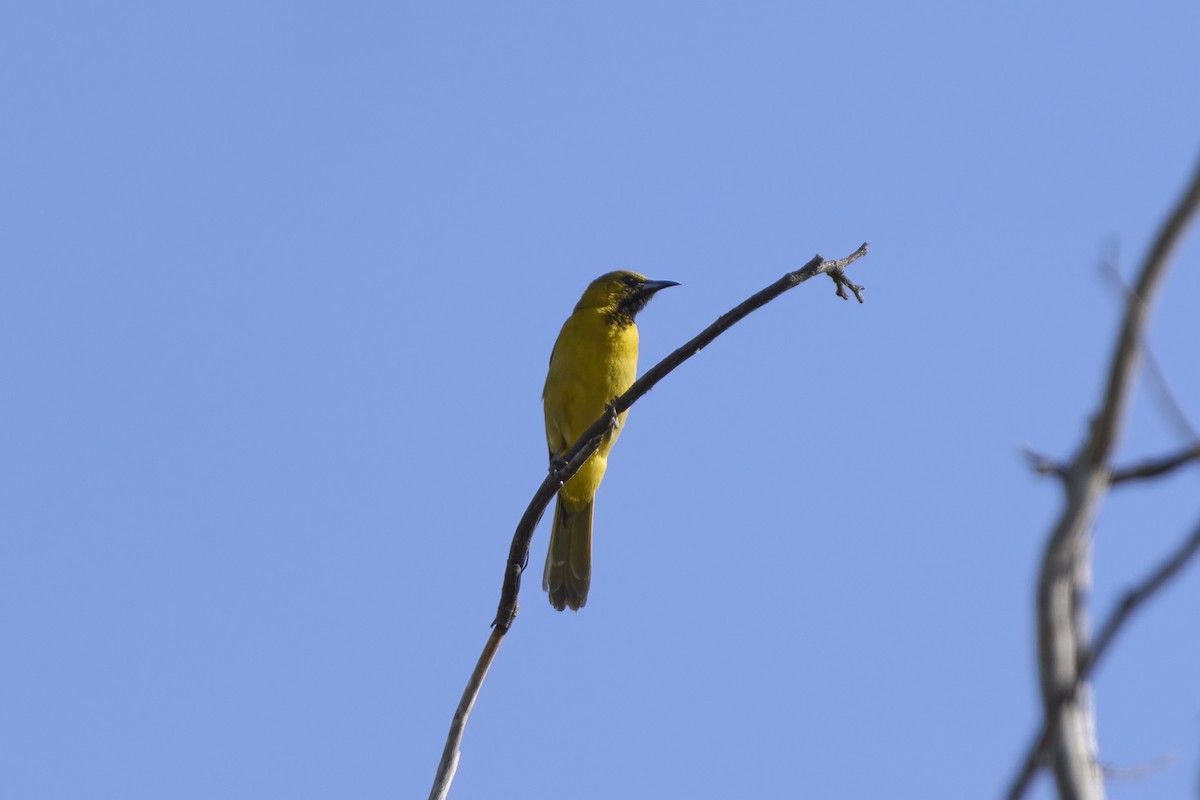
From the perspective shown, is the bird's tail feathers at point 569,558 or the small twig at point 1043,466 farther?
the bird's tail feathers at point 569,558

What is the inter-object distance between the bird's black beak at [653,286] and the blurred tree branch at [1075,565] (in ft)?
21.2

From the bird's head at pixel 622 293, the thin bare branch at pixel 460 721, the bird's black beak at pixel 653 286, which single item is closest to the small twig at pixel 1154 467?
the thin bare branch at pixel 460 721

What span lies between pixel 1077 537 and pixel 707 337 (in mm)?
2241

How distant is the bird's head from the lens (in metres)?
7.50

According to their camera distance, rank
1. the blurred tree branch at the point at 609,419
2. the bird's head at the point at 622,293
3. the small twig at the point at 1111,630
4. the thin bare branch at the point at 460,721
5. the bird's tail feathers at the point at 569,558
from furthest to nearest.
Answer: the bird's head at the point at 622,293 → the bird's tail feathers at the point at 569,558 → the blurred tree branch at the point at 609,419 → the thin bare branch at the point at 460,721 → the small twig at the point at 1111,630

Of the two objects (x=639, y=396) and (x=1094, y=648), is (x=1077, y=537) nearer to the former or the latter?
(x=1094, y=648)

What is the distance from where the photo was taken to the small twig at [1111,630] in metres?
1.16

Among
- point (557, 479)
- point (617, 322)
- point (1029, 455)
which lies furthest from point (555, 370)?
point (1029, 455)

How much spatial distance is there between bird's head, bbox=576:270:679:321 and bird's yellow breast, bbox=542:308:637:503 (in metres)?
0.16

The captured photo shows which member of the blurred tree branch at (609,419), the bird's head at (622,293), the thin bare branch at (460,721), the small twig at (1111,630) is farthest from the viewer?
the bird's head at (622,293)

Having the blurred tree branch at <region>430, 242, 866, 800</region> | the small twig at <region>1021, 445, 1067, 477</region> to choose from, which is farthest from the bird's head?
the small twig at <region>1021, 445, 1067, 477</region>

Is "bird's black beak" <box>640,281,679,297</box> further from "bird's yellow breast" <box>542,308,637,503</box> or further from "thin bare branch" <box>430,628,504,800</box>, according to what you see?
"thin bare branch" <box>430,628,504,800</box>

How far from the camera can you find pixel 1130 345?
120cm

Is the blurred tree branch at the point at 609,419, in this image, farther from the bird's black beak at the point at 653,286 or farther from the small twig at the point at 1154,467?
the bird's black beak at the point at 653,286
